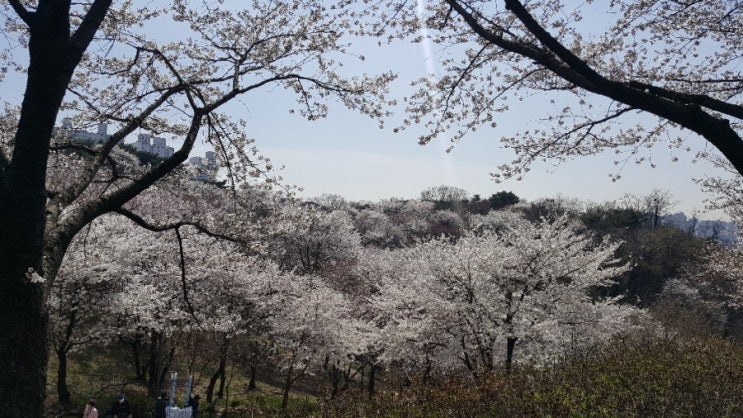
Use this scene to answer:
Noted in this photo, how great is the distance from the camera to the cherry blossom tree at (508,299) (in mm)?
11547

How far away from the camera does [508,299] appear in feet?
40.3

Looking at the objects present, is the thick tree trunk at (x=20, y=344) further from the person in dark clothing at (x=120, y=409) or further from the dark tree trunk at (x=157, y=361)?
the dark tree trunk at (x=157, y=361)

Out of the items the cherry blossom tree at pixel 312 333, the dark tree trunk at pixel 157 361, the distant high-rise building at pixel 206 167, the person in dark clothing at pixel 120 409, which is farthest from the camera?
the cherry blossom tree at pixel 312 333

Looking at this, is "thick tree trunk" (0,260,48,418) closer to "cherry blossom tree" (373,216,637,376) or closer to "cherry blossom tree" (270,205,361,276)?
"cherry blossom tree" (373,216,637,376)

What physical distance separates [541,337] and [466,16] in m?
8.69

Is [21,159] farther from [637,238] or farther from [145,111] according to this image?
[637,238]

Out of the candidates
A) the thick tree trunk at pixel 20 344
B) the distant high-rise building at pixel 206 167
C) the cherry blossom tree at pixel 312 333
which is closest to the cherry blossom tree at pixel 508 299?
the cherry blossom tree at pixel 312 333

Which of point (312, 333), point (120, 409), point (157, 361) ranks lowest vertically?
point (120, 409)

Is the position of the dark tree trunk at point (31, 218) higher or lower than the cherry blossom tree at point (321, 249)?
lower

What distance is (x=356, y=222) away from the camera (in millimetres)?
64062

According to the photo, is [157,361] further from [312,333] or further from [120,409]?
[312,333]

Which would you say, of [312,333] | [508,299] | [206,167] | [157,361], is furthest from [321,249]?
[206,167]

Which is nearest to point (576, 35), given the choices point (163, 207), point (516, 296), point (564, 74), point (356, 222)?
point (564, 74)

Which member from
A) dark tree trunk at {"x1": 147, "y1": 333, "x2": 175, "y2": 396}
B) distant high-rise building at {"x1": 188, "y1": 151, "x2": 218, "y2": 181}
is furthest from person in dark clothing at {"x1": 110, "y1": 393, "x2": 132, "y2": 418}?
distant high-rise building at {"x1": 188, "y1": 151, "x2": 218, "y2": 181}
